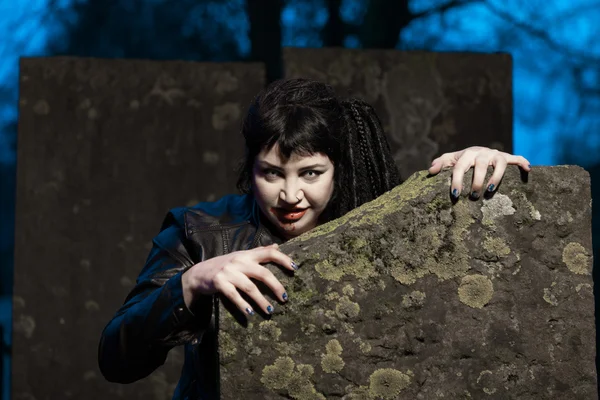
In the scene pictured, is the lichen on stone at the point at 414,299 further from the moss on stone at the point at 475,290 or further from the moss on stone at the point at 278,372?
the moss on stone at the point at 278,372

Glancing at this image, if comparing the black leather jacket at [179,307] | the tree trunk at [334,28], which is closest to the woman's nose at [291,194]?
the black leather jacket at [179,307]

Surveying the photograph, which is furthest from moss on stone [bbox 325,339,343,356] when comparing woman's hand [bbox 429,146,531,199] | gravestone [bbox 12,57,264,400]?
gravestone [bbox 12,57,264,400]

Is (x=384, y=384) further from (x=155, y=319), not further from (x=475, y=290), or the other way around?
(x=155, y=319)

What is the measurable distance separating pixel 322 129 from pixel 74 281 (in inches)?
89.6

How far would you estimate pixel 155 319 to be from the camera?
65.9 inches

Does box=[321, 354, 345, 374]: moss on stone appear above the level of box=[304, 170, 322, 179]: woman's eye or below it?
below

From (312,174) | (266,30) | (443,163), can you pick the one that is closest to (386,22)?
(266,30)

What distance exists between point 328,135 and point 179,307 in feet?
1.89

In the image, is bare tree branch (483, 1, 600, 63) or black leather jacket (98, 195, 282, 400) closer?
black leather jacket (98, 195, 282, 400)

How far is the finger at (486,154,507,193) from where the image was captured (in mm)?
1457

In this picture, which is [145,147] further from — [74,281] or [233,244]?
[233,244]

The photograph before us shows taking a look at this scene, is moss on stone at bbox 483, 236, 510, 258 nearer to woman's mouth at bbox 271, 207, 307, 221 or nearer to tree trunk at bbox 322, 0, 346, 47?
woman's mouth at bbox 271, 207, 307, 221

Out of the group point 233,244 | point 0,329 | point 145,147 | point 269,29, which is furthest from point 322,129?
point 269,29

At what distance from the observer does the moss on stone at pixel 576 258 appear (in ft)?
4.86
